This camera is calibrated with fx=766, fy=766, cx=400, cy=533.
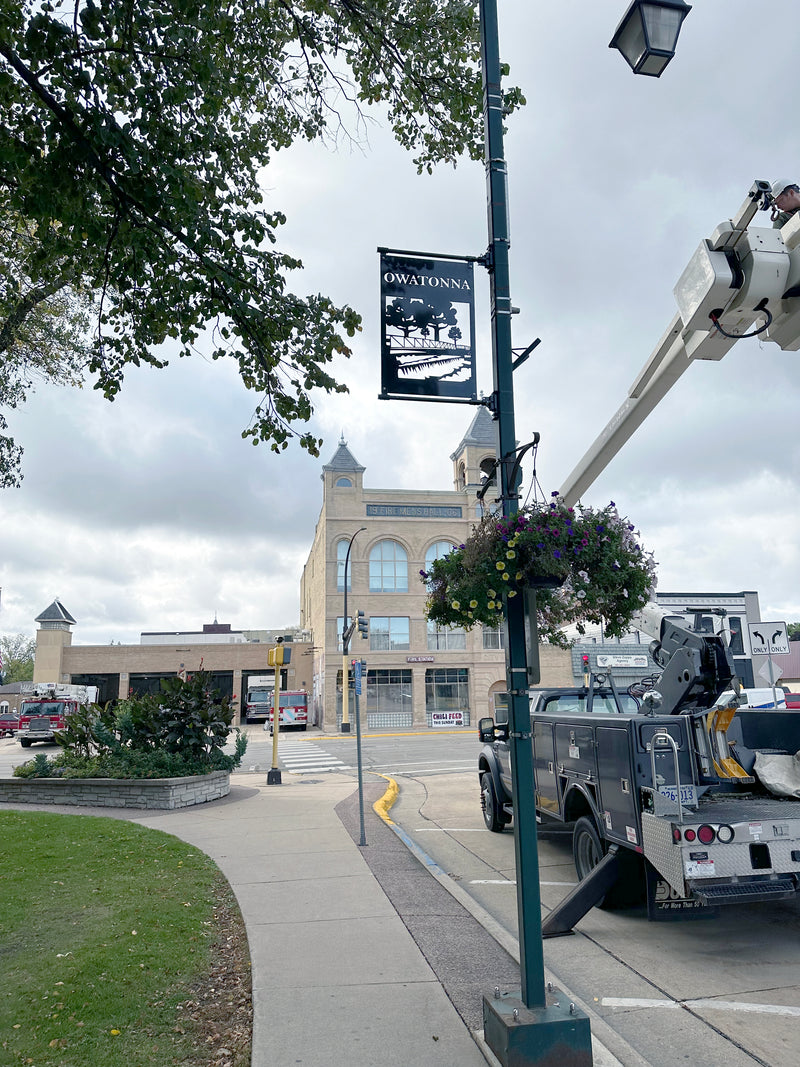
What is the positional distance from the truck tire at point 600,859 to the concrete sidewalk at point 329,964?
194cm

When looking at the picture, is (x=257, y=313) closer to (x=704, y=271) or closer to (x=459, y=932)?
(x=704, y=271)

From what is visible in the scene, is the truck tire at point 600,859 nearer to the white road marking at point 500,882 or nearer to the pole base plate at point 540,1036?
the white road marking at point 500,882

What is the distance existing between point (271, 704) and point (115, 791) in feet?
113

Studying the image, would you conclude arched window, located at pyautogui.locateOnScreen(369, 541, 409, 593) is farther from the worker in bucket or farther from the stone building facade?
the worker in bucket

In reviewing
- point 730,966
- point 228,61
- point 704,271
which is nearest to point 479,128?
point 228,61

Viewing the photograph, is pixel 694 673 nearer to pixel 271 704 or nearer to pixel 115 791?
pixel 115 791

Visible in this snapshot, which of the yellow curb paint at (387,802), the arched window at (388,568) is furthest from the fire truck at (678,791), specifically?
the arched window at (388,568)

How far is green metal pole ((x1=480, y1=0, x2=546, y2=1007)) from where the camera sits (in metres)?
4.07

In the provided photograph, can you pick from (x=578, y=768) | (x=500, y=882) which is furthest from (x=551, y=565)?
(x=500, y=882)

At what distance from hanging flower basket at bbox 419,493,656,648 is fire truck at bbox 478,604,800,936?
89 centimetres

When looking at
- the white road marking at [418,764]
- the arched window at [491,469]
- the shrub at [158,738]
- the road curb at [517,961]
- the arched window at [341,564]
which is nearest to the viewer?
the road curb at [517,961]

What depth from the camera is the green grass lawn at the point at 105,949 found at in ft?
13.4

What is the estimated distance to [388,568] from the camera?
157 ft

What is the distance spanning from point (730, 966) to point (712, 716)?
6.45 ft
